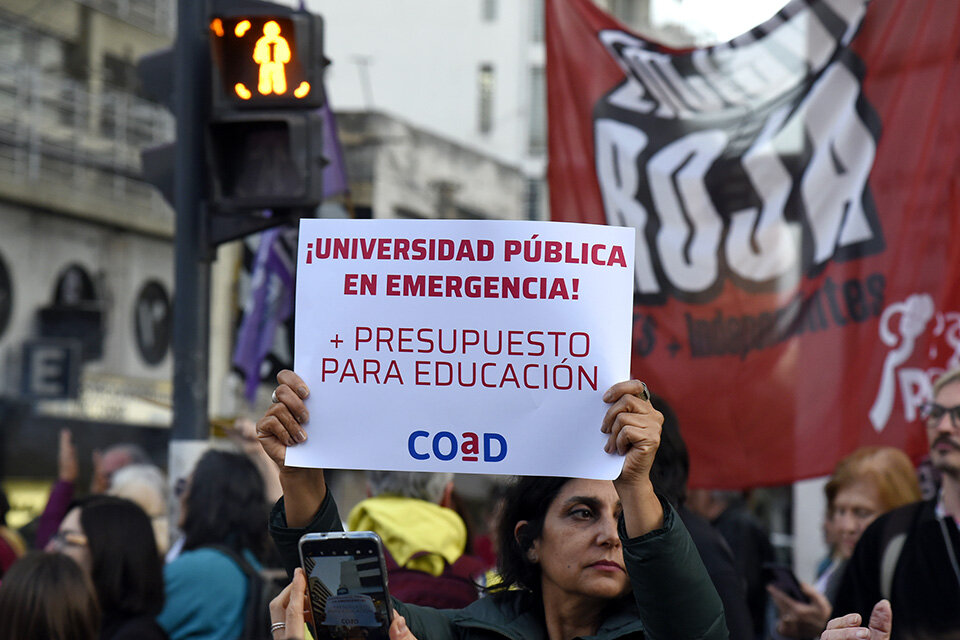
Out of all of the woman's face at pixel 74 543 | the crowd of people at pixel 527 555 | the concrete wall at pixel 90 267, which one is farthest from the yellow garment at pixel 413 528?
the concrete wall at pixel 90 267

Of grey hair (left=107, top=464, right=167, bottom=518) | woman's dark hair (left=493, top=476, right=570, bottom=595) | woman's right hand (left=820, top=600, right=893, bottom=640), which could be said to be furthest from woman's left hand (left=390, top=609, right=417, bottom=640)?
grey hair (left=107, top=464, right=167, bottom=518)

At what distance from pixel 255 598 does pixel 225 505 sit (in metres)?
0.39

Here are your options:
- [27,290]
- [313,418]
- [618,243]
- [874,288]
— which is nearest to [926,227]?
[874,288]

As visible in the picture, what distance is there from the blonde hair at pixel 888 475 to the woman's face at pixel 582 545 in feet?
7.62

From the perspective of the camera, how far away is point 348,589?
2836 millimetres

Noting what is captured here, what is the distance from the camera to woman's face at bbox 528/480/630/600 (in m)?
3.23

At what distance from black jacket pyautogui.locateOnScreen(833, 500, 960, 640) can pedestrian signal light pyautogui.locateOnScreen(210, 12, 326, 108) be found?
2.67 meters

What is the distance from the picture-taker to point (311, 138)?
18.4 ft

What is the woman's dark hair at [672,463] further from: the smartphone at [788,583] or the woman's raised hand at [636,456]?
the smartphone at [788,583]

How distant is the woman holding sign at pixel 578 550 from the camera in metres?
2.81

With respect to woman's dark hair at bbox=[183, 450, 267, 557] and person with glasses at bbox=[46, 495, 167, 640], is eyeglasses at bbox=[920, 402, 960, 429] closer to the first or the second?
woman's dark hair at bbox=[183, 450, 267, 557]

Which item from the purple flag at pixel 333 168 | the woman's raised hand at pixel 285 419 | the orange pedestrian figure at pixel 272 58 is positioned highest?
the purple flag at pixel 333 168

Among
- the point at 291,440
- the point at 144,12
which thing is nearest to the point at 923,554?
the point at 291,440

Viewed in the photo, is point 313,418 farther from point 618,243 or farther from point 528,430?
point 618,243
